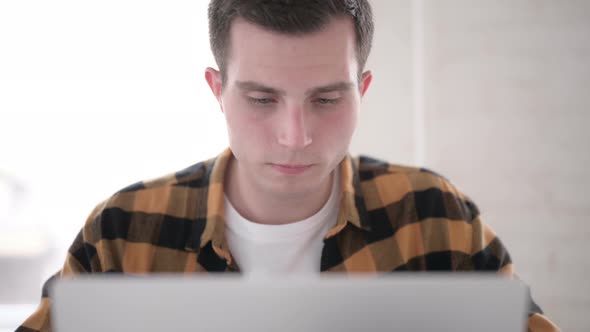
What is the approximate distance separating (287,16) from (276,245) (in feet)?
1.58

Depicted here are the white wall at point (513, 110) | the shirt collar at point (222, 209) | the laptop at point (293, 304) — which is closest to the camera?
the laptop at point (293, 304)

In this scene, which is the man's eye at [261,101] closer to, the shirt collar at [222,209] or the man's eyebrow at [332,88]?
the man's eyebrow at [332,88]

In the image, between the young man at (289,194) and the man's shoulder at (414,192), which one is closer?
A: the young man at (289,194)

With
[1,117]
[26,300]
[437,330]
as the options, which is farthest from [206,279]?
[26,300]

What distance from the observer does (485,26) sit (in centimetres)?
172

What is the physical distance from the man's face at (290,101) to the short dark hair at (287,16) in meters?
0.02

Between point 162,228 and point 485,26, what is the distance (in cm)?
128

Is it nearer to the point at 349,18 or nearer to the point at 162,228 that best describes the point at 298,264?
the point at 162,228

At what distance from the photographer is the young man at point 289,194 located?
0.91m

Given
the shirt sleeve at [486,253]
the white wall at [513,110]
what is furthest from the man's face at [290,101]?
the white wall at [513,110]

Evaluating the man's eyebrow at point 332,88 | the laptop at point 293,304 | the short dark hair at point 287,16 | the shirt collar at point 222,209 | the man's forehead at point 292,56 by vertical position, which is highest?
the short dark hair at point 287,16

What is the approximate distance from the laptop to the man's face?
463mm

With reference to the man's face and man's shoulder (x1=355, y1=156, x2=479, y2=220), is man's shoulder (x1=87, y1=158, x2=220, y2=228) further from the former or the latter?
man's shoulder (x1=355, y1=156, x2=479, y2=220)

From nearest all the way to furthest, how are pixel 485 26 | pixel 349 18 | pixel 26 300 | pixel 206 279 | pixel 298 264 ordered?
pixel 206 279
pixel 349 18
pixel 298 264
pixel 485 26
pixel 26 300
